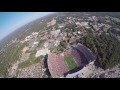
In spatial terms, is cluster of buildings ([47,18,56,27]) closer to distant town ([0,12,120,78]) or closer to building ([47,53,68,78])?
distant town ([0,12,120,78])

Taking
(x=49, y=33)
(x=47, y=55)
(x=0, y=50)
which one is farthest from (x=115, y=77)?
(x=0, y=50)

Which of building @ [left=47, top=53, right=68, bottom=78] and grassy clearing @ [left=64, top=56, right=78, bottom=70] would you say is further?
grassy clearing @ [left=64, top=56, right=78, bottom=70]

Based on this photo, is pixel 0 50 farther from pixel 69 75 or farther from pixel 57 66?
pixel 69 75

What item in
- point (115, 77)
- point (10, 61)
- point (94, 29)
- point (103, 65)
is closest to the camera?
point (115, 77)

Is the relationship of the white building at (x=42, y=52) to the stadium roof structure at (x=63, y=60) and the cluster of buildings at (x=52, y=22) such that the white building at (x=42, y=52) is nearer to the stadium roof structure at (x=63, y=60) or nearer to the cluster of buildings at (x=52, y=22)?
the stadium roof structure at (x=63, y=60)

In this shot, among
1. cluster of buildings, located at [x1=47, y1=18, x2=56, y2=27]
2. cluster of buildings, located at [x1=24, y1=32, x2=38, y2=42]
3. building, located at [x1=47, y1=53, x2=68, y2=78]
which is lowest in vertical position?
building, located at [x1=47, y1=53, x2=68, y2=78]

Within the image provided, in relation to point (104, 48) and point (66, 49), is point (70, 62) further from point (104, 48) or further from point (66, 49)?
point (104, 48)

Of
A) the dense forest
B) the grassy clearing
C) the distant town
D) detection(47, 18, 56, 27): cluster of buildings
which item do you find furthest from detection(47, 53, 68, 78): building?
detection(47, 18, 56, 27): cluster of buildings
